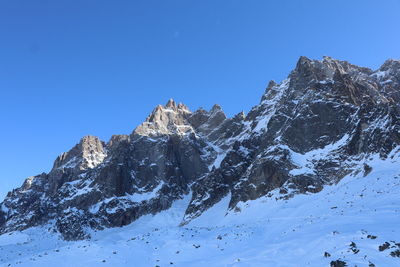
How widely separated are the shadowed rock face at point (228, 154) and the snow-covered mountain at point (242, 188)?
386mm

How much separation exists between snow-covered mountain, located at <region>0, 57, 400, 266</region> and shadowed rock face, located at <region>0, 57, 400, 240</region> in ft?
1.27

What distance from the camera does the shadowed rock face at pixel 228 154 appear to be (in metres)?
70.9

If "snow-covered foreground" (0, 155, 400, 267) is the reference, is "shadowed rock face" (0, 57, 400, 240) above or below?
above

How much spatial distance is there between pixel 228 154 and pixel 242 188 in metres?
25.1

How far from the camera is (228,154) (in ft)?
354

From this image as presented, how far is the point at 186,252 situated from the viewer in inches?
1082

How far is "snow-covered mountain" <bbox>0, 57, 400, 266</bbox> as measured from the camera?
2633 centimetres

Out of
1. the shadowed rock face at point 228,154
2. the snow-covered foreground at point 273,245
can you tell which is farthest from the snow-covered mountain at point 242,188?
the shadowed rock face at point 228,154

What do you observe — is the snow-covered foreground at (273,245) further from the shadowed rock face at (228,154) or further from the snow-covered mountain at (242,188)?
the shadowed rock face at (228,154)

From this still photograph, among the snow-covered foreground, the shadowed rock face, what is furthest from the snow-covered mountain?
the shadowed rock face

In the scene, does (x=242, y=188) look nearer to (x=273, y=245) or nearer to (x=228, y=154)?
(x=228, y=154)

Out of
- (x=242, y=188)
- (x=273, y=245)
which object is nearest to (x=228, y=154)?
(x=242, y=188)

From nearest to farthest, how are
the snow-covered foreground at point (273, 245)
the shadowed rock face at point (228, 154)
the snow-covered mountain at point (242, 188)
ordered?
the snow-covered foreground at point (273, 245), the snow-covered mountain at point (242, 188), the shadowed rock face at point (228, 154)

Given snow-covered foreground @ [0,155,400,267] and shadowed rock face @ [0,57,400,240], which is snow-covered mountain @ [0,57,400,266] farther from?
shadowed rock face @ [0,57,400,240]
